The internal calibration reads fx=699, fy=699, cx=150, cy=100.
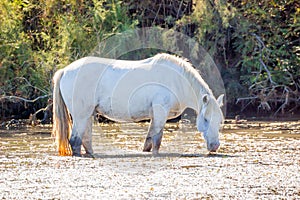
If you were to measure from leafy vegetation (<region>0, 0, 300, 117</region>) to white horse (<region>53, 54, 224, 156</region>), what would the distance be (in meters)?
5.32

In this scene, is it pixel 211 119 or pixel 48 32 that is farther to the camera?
pixel 48 32

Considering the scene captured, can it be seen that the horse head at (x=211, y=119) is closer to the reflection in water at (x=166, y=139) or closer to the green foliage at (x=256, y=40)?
A: the reflection in water at (x=166, y=139)

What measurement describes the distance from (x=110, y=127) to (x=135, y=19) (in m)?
4.45

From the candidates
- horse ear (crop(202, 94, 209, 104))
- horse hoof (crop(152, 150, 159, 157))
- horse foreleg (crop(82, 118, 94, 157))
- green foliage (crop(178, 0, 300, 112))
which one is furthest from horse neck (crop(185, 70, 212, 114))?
green foliage (crop(178, 0, 300, 112))

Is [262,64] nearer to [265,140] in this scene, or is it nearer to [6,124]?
[265,140]

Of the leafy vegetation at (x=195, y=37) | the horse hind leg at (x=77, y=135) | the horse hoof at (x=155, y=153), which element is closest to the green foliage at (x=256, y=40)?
the leafy vegetation at (x=195, y=37)

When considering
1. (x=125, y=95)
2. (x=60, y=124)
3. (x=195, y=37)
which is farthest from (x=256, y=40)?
(x=60, y=124)

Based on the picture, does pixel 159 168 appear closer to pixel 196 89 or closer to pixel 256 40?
pixel 196 89

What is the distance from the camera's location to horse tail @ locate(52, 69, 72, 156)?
10411mm

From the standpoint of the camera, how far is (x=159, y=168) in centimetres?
890

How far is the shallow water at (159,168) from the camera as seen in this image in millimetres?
7289

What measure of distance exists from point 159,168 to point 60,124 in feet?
7.41

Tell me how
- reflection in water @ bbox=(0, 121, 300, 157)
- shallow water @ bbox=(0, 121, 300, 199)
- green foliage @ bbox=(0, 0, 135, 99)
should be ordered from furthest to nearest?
green foliage @ bbox=(0, 0, 135, 99) < reflection in water @ bbox=(0, 121, 300, 157) < shallow water @ bbox=(0, 121, 300, 199)

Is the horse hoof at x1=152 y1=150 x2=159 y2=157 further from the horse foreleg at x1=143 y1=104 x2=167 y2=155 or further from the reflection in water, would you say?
the reflection in water
